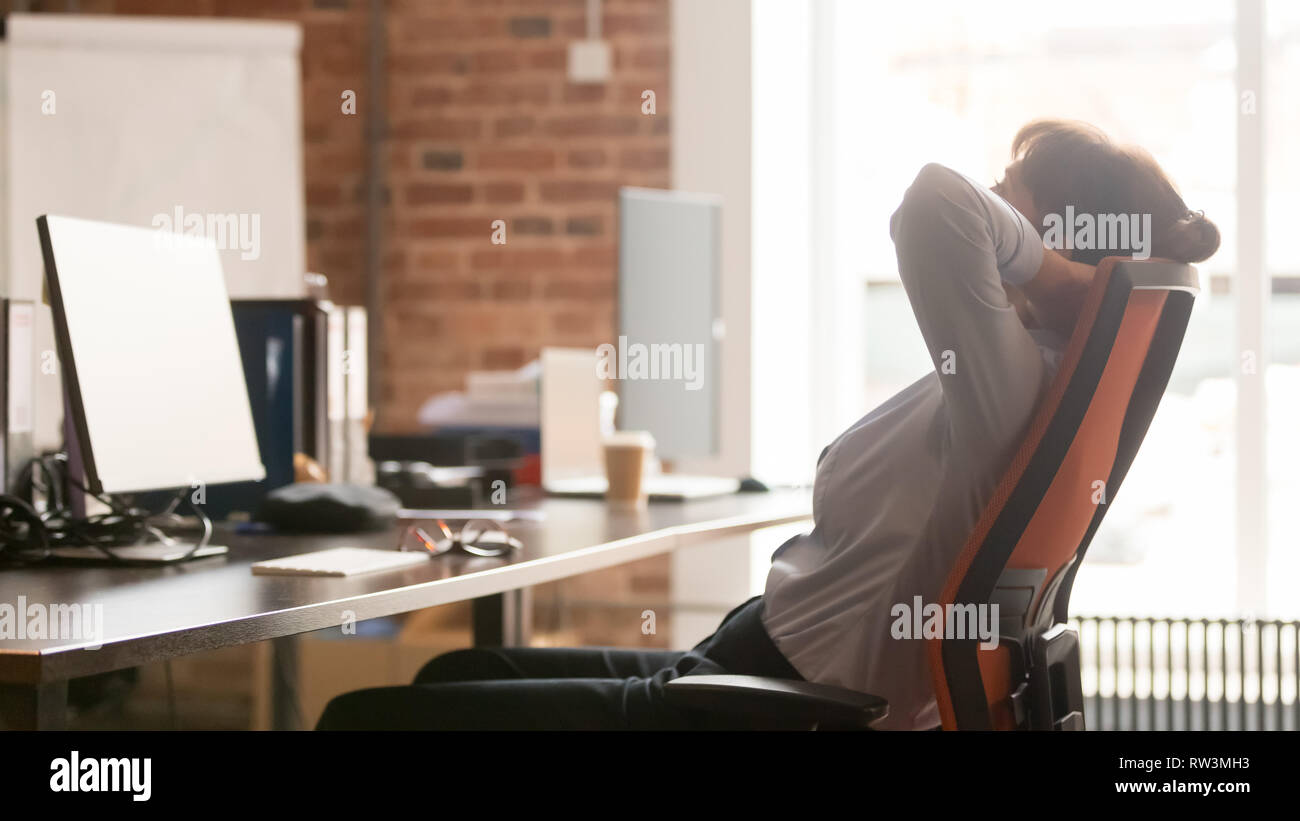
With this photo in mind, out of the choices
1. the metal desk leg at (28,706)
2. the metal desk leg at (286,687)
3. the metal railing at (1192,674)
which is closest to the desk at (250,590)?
the metal desk leg at (28,706)

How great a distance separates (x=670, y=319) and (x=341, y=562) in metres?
1.24

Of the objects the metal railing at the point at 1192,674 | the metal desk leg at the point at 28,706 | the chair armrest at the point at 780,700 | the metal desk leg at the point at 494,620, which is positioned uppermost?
the metal desk leg at the point at 28,706

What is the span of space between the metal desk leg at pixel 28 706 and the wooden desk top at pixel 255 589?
4 cm

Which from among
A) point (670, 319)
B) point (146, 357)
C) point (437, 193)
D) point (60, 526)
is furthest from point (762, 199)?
point (60, 526)

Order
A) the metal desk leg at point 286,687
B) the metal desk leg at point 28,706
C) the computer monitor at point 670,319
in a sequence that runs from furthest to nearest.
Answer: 1. the computer monitor at point 670,319
2. the metal desk leg at point 286,687
3. the metal desk leg at point 28,706

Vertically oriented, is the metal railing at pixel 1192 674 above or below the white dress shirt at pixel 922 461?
below

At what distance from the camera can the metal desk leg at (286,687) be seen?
7.68ft

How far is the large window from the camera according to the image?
11.0 ft

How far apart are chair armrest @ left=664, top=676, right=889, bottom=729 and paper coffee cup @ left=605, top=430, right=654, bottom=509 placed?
966 mm

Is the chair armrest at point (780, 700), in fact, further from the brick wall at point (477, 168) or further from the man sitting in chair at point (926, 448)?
the brick wall at point (477, 168)

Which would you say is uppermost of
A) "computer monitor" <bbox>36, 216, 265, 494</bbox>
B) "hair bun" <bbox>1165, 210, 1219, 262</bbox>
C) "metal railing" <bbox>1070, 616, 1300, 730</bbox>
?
"hair bun" <bbox>1165, 210, 1219, 262</bbox>

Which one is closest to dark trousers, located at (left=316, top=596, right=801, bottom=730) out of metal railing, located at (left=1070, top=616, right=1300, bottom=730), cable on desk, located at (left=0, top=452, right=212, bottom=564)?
cable on desk, located at (left=0, top=452, right=212, bottom=564)

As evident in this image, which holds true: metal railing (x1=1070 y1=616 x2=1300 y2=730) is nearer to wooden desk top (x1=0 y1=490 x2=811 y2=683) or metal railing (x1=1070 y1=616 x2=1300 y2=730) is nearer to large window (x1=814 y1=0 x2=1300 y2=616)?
large window (x1=814 y1=0 x2=1300 y2=616)

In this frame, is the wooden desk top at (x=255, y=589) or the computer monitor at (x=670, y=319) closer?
the wooden desk top at (x=255, y=589)
